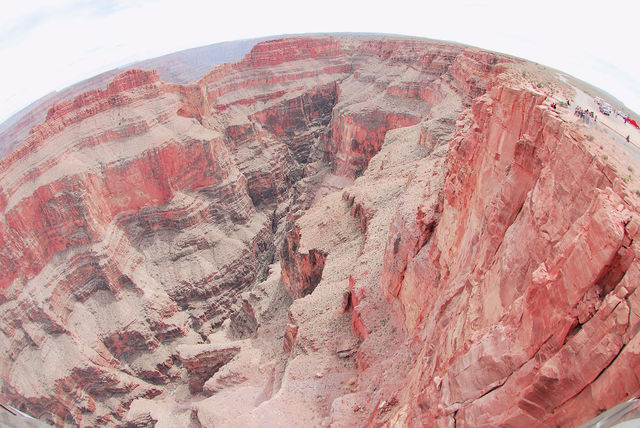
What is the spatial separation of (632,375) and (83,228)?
138 feet

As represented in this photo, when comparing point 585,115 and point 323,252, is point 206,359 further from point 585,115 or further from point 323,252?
point 585,115

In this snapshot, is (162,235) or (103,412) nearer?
(103,412)

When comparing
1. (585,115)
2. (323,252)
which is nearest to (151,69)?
(323,252)

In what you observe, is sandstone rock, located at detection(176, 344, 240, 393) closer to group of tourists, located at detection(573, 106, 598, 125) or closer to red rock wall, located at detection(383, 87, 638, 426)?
red rock wall, located at detection(383, 87, 638, 426)

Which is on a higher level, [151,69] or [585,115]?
[585,115]

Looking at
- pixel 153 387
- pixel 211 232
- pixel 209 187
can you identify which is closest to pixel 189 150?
pixel 209 187

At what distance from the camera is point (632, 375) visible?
5719mm

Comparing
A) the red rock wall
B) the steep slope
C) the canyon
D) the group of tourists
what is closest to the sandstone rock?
the canyon

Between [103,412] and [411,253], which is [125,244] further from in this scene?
[411,253]

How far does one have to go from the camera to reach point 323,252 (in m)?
29.0

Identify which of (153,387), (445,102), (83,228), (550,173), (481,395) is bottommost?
(153,387)

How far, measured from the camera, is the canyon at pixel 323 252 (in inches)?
301

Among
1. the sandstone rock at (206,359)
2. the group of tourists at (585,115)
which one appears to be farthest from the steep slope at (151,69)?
the group of tourists at (585,115)

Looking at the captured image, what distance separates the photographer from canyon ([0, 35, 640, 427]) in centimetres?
764
